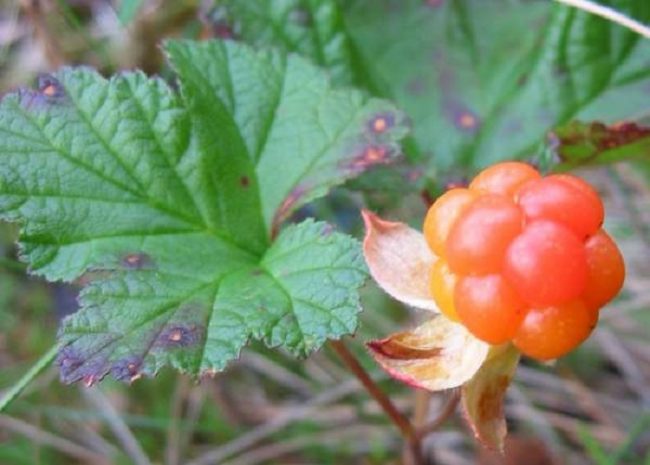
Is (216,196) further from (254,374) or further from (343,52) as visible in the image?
(254,374)

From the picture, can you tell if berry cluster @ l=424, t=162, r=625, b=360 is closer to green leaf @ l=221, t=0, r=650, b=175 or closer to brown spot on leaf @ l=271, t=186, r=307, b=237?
brown spot on leaf @ l=271, t=186, r=307, b=237

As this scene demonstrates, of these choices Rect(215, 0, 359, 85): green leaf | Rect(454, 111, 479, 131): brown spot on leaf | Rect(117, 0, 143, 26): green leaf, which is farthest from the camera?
Rect(454, 111, 479, 131): brown spot on leaf

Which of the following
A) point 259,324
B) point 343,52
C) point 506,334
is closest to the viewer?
point 506,334

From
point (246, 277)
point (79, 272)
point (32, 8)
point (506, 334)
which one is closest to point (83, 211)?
point (79, 272)

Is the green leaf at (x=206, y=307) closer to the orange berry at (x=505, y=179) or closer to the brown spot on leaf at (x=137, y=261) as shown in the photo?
the brown spot on leaf at (x=137, y=261)

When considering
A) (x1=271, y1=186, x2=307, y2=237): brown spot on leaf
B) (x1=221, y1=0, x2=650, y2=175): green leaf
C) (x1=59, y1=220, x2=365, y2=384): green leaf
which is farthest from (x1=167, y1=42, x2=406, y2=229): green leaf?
(x1=221, y1=0, x2=650, y2=175): green leaf

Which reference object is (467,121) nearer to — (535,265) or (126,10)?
(126,10)
